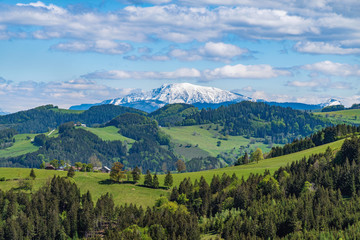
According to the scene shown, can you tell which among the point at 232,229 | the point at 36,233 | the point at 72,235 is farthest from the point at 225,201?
the point at 36,233

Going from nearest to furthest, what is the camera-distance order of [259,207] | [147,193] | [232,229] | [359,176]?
[232,229]
[259,207]
[359,176]
[147,193]

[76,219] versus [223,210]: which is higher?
[223,210]

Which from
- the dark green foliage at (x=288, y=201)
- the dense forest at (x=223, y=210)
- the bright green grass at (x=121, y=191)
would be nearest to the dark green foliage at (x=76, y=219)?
the dense forest at (x=223, y=210)

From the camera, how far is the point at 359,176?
6467 inches

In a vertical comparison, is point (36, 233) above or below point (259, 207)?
below

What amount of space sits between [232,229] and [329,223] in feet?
103

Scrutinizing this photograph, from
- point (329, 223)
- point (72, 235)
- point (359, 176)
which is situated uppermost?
point (359, 176)

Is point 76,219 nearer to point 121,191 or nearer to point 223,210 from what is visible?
point 121,191

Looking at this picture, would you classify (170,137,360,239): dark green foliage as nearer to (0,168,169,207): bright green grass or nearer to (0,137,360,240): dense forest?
(0,137,360,240): dense forest

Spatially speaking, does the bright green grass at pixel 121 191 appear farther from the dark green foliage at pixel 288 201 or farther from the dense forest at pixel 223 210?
the dark green foliage at pixel 288 201

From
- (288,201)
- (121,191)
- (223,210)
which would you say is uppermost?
(288,201)

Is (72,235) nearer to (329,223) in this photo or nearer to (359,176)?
(329,223)

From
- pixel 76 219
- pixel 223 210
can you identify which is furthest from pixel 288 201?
pixel 76 219

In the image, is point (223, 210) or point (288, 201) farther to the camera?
point (223, 210)
